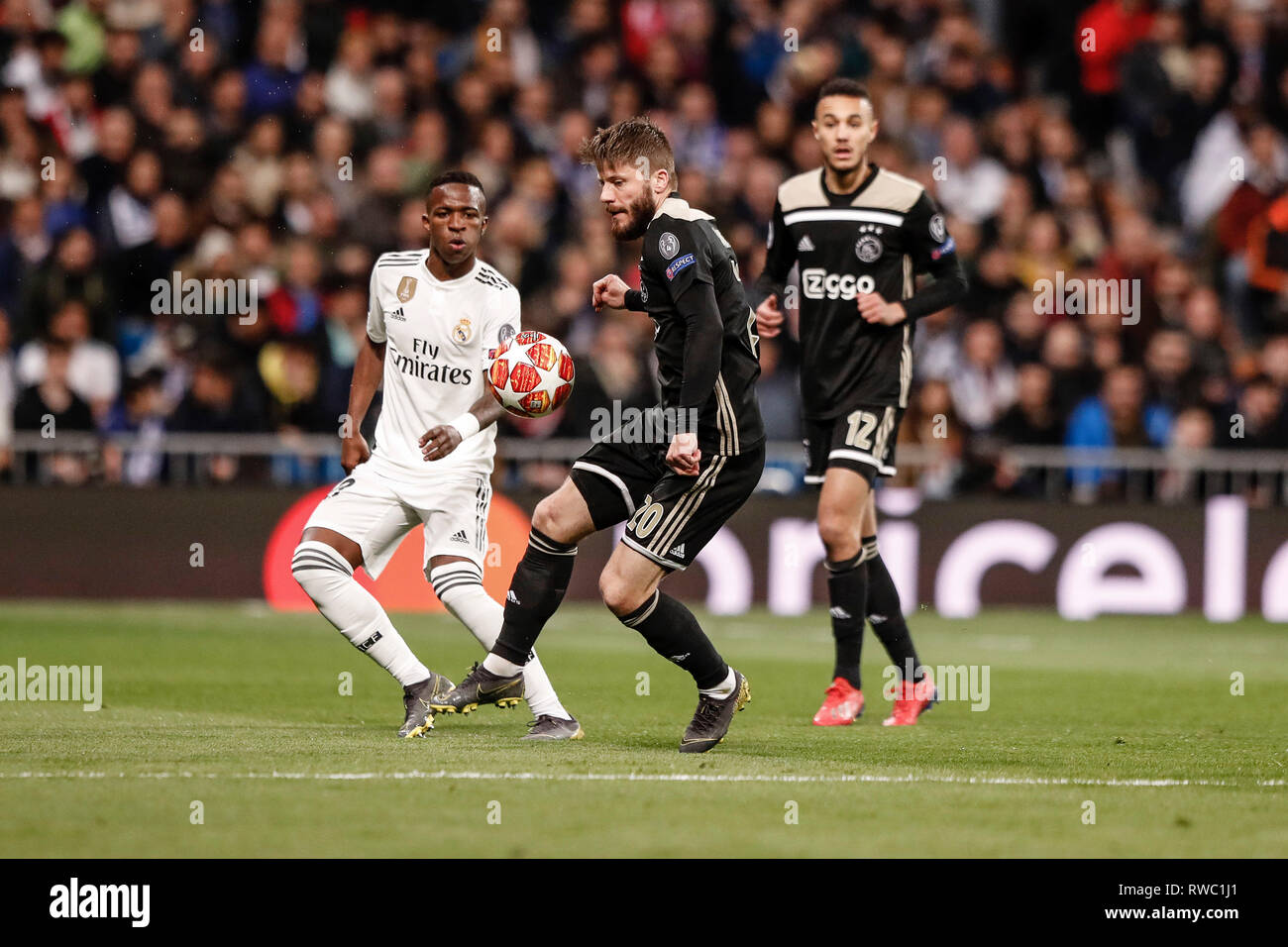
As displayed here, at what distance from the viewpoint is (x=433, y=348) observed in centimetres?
786

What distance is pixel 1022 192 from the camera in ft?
54.5

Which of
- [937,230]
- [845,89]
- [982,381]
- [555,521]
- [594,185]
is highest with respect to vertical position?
[594,185]

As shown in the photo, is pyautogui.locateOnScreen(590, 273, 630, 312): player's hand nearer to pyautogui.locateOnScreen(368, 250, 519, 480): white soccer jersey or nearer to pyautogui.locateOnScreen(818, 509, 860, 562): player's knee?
pyautogui.locateOnScreen(368, 250, 519, 480): white soccer jersey

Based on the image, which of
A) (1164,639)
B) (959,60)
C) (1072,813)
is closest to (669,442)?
(1072,813)

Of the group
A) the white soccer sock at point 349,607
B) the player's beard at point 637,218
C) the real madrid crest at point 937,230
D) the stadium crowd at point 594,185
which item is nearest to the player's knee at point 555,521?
the white soccer sock at point 349,607

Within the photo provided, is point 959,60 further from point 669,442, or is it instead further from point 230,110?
point 669,442

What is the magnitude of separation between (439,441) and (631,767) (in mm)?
1546

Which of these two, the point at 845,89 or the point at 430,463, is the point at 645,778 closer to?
the point at 430,463

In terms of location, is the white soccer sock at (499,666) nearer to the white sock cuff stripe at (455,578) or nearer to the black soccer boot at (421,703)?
the black soccer boot at (421,703)

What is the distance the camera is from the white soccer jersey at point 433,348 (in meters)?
7.84

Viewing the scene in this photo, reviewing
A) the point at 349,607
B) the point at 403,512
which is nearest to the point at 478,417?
the point at 403,512

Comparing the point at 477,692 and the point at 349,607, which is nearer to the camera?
the point at 477,692

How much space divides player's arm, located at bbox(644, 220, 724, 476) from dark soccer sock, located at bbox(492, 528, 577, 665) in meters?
0.71

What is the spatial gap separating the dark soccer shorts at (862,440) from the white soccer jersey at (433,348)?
5.02 ft
